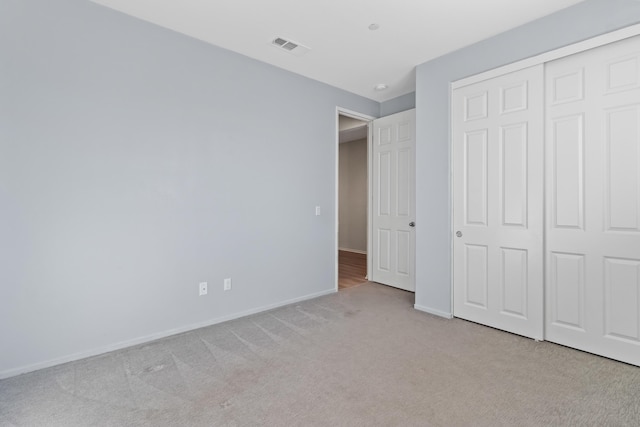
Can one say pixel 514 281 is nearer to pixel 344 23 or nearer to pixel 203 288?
pixel 344 23

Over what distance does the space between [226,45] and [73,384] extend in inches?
118

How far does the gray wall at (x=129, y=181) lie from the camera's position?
2123 mm

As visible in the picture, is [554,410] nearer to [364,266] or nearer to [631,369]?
[631,369]

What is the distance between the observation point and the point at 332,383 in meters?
2.01

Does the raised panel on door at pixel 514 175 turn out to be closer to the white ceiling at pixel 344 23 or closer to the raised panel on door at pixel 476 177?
the raised panel on door at pixel 476 177

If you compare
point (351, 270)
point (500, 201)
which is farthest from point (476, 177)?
point (351, 270)

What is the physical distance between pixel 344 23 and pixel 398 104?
194cm

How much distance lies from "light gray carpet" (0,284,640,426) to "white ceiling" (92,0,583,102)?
106 inches

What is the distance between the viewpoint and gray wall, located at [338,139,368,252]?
728 cm

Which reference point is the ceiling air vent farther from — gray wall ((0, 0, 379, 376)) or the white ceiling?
gray wall ((0, 0, 379, 376))

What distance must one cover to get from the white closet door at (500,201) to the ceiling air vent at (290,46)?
1.60 m

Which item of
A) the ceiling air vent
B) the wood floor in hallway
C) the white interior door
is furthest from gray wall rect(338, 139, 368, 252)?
the ceiling air vent

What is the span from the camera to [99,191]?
7.87 ft

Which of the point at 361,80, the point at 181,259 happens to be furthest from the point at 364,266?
the point at 181,259
